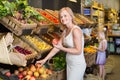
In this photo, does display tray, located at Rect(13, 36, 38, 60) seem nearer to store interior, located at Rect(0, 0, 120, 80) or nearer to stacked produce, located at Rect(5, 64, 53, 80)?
store interior, located at Rect(0, 0, 120, 80)

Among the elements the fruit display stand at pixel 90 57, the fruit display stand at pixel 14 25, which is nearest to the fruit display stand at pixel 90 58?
the fruit display stand at pixel 90 57

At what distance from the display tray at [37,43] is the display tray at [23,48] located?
7 cm

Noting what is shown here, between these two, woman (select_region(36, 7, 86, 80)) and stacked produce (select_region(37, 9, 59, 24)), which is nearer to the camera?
woman (select_region(36, 7, 86, 80))

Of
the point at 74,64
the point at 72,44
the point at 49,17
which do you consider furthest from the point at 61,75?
the point at 49,17

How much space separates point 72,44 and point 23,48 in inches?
32.5

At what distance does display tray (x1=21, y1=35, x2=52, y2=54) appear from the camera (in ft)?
13.1

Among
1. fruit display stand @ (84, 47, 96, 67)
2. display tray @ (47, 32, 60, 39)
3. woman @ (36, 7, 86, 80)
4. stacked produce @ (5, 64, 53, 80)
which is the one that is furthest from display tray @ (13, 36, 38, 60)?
fruit display stand @ (84, 47, 96, 67)

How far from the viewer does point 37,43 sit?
4246 mm

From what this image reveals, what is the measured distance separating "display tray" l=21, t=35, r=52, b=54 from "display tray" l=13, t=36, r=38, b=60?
0.07 metres

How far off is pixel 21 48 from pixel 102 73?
305cm

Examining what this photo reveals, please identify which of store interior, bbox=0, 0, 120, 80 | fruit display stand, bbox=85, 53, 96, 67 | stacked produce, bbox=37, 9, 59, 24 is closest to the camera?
store interior, bbox=0, 0, 120, 80

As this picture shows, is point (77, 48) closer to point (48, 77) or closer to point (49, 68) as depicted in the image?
point (48, 77)

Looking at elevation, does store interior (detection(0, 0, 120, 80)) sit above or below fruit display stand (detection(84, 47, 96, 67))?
above

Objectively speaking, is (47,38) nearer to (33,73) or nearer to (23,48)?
(23,48)
